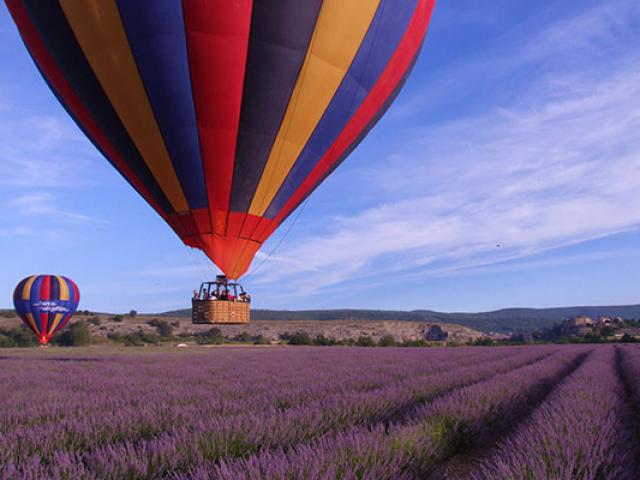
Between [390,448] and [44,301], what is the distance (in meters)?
32.6

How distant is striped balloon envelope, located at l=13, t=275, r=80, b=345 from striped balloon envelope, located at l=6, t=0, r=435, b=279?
22.6m

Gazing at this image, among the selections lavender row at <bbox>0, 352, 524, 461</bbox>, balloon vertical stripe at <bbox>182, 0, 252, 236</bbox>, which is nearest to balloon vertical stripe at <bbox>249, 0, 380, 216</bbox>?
balloon vertical stripe at <bbox>182, 0, 252, 236</bbox>

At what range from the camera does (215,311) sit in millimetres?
10828

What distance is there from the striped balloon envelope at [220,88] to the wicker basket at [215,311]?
2.50 ft

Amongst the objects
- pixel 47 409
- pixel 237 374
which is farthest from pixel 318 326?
pixel 47 409

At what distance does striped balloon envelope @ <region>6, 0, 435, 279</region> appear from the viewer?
971 centimetres

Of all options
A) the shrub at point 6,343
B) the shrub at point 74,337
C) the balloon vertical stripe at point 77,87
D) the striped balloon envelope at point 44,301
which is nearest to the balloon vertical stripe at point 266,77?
→ the balloon vertical stripe at point 77,87

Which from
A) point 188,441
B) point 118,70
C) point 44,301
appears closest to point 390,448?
point 188,441

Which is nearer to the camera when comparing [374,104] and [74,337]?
[374,104]

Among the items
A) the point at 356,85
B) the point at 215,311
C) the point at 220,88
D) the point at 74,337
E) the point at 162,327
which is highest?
the point at 356,85

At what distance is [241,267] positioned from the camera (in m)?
11.6

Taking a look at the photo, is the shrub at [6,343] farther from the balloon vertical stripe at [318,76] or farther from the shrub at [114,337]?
the balloon vertical stripe at [318,76]

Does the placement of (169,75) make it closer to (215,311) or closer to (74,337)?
(215,311)

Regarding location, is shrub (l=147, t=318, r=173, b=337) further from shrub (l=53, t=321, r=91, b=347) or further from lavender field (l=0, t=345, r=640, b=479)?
lavender field (l=0, t=345, r=640, b=479)
